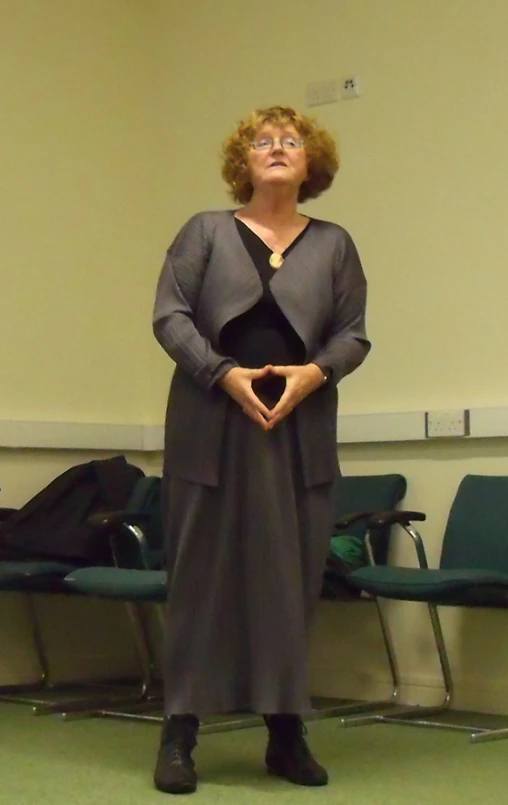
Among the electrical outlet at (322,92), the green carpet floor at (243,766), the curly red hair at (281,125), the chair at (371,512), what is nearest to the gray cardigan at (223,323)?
the curly red hair at (281,125)

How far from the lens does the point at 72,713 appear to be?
3375mm

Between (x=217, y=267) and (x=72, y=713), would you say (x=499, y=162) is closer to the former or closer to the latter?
(x=217, y=267)

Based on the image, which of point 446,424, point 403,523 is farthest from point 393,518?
point 446,424

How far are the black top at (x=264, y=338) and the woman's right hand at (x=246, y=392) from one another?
99 millimetres

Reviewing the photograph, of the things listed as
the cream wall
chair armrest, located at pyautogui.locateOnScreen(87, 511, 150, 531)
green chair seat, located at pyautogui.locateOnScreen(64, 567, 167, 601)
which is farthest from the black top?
the cream wall

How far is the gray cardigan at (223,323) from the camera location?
7.54ft

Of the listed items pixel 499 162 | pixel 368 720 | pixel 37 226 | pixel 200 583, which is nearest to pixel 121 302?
pixel 37 226

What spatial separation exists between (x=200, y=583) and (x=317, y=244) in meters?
0.78

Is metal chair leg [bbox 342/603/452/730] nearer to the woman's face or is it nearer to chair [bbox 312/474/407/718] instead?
chair [bbox 312/474/407/718]

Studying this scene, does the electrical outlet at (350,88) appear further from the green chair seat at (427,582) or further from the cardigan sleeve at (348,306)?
the green chair seat at (427,582)

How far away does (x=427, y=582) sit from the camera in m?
2.96

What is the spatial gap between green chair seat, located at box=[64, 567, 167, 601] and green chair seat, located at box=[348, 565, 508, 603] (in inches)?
22.7

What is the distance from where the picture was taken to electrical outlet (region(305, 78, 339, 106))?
4.10m

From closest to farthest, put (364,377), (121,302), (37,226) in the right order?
(364,377)
(37,226)
(121,302)
